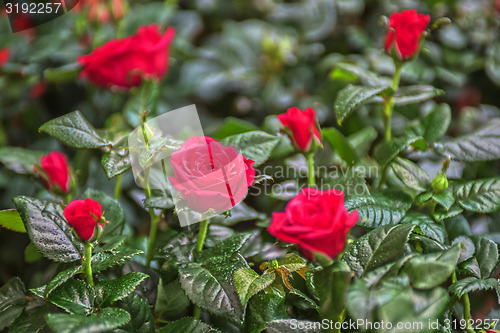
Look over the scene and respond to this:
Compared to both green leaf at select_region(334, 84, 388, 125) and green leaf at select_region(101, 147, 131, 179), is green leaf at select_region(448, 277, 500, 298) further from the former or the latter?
green leaf at select_region(101, 147, 131, 179)

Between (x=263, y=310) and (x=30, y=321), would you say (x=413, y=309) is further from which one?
(x=30, y=321)

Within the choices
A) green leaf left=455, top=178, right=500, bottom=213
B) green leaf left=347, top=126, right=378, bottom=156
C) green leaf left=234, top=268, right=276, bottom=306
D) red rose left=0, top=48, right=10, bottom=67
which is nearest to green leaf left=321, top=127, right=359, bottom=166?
green leaf left=347, top=126, right=378, bottom=156

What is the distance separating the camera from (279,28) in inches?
47.3

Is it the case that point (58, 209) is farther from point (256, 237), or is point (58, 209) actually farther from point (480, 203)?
point (480, 203)

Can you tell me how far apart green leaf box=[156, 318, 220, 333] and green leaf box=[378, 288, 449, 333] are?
20 cm

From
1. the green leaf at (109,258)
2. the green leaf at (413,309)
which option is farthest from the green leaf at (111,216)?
the green leaf at (413,309)

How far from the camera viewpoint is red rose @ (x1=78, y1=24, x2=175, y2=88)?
30.3 inches

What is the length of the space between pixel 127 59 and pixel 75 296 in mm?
471

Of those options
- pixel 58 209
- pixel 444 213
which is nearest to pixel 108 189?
pixel 58 209

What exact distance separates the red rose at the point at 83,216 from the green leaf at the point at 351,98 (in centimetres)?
32

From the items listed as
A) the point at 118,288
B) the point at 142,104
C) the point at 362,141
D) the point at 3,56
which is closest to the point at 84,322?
the point at 118,288

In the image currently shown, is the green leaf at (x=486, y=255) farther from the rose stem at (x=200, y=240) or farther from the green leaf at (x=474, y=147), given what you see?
the rose stem at (x=200, y=240)

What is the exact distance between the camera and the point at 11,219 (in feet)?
1.82

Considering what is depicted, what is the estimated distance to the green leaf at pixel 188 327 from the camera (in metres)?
0.48
